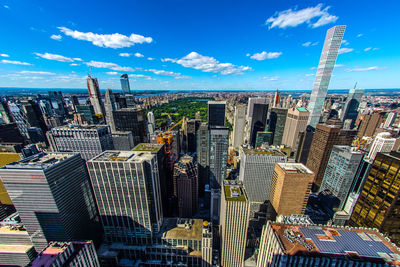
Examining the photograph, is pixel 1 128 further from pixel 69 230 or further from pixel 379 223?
pixel 379 223

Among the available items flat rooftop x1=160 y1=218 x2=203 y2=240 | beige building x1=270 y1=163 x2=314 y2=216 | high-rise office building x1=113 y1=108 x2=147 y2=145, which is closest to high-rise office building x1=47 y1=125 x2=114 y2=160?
high-rise office building x1=113 y1=108 x2=147 y2=145

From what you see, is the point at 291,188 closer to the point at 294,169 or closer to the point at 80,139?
the point at 294,169

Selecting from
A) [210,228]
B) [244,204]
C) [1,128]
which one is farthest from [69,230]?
[1,128]

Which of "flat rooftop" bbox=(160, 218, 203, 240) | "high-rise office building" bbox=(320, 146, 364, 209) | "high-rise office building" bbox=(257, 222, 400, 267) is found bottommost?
"flat rooftop" bbox=(160, 218, 203, 240)

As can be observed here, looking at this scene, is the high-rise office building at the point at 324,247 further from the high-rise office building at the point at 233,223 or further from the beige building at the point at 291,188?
the beige building at the point at 291,188

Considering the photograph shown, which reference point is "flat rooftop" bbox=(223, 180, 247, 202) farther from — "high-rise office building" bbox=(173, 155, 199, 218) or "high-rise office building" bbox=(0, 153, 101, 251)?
"high-rise office building" bbox=(0, 153, 101, 251)
